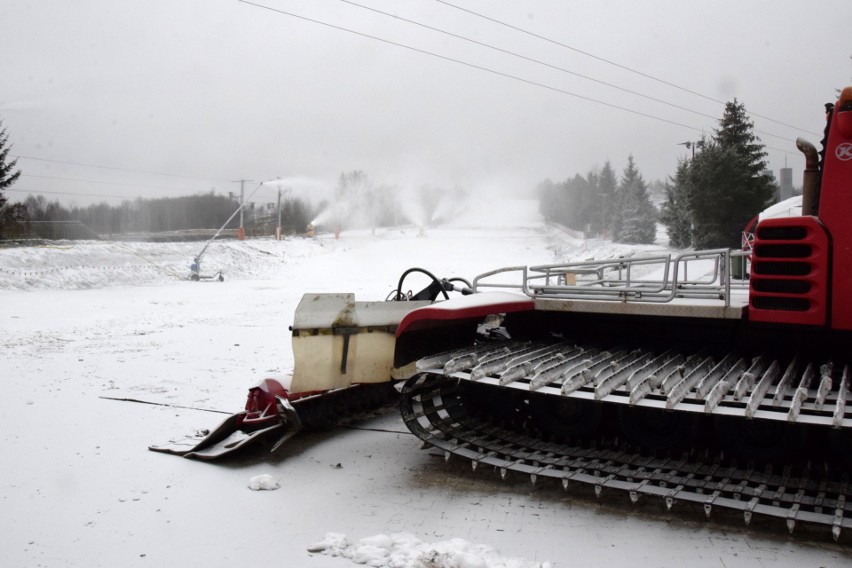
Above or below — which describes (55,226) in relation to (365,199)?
below

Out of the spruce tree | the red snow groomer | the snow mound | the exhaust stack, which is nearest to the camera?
the snow mound

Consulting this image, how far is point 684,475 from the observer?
471 centimetres

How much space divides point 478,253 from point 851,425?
98.1 ft

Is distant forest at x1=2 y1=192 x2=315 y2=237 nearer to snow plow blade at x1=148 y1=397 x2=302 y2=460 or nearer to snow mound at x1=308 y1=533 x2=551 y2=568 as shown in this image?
snow plow blade at x1=148 y1=397 x2=302 y2=460

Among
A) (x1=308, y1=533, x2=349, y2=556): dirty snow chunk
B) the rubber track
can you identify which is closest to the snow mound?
(x1=308, y1=533, x2=349, y2=556): dirty snow chunk

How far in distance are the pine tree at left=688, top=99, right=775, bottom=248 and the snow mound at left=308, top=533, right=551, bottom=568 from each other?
26469 mm

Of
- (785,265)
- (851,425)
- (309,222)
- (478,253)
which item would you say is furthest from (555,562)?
(309,222)

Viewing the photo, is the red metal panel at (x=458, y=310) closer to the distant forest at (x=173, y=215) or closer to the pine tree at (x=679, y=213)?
the pine tree at (x=679, y=213)

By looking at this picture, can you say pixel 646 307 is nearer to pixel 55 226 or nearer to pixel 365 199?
pixel 365 199

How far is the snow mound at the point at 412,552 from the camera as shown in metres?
3.66

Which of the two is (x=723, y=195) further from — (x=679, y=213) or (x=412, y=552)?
(x=412, y=552)

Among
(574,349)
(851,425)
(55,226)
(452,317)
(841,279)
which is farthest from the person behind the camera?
(55,226)

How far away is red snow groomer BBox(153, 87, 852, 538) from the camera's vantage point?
4.32 meters

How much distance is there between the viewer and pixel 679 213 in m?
34.9
